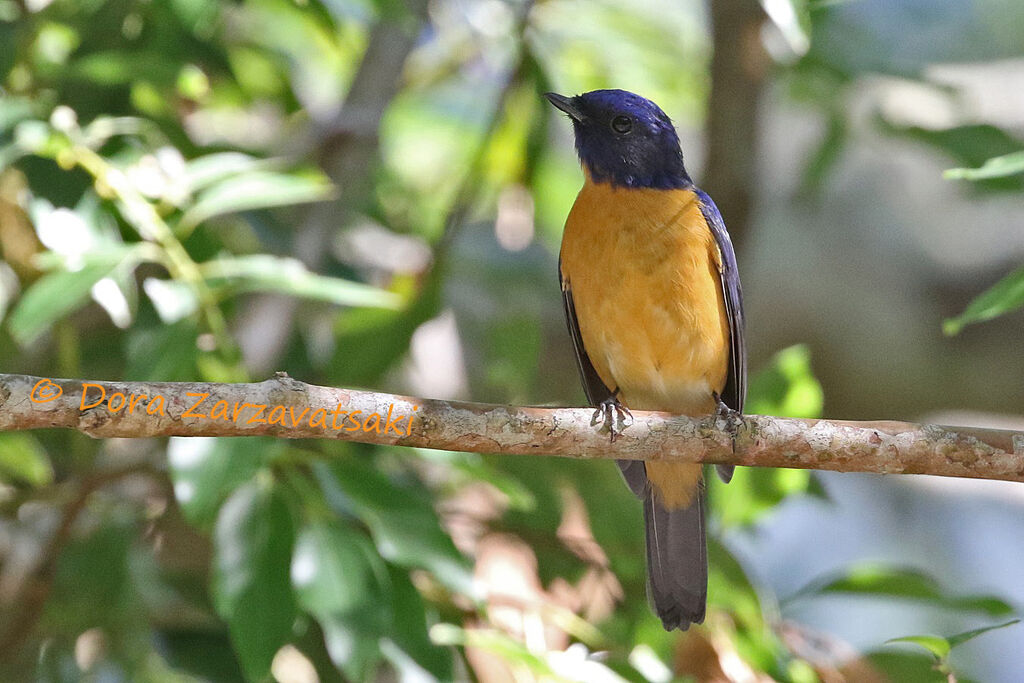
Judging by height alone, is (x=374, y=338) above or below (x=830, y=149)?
below

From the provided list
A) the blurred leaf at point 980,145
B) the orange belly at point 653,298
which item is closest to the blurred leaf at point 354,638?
the orange belly at point 653,298

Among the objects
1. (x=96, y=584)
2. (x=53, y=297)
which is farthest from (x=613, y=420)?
(x=96, y=584)

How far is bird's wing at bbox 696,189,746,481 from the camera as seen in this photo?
380 centimetres

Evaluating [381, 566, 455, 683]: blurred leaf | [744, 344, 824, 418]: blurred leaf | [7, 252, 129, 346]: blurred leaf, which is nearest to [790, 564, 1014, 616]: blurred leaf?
[744, 344, 824, 418]: blurred leaf

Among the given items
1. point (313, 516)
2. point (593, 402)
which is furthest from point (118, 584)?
point (593, 402)

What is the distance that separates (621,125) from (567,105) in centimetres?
23

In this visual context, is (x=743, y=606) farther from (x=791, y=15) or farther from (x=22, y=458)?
(x=22, y=458)

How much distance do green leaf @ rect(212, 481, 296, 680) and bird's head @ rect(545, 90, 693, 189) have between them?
182cm

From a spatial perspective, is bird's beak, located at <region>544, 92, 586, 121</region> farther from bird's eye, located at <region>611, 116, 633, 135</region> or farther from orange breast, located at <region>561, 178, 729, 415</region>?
orange breast, located at <region>561, 178, 729, 415</region>

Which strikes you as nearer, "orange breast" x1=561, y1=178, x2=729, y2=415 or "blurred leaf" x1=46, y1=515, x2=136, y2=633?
"blurred leaf" x1=46, y1=515, x2=136, y2=633

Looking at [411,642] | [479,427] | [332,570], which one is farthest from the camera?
[411,642]

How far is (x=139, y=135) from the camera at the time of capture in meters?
3.60

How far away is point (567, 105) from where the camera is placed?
405cm

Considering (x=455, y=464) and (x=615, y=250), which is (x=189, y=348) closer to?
(x=455, y=464)
